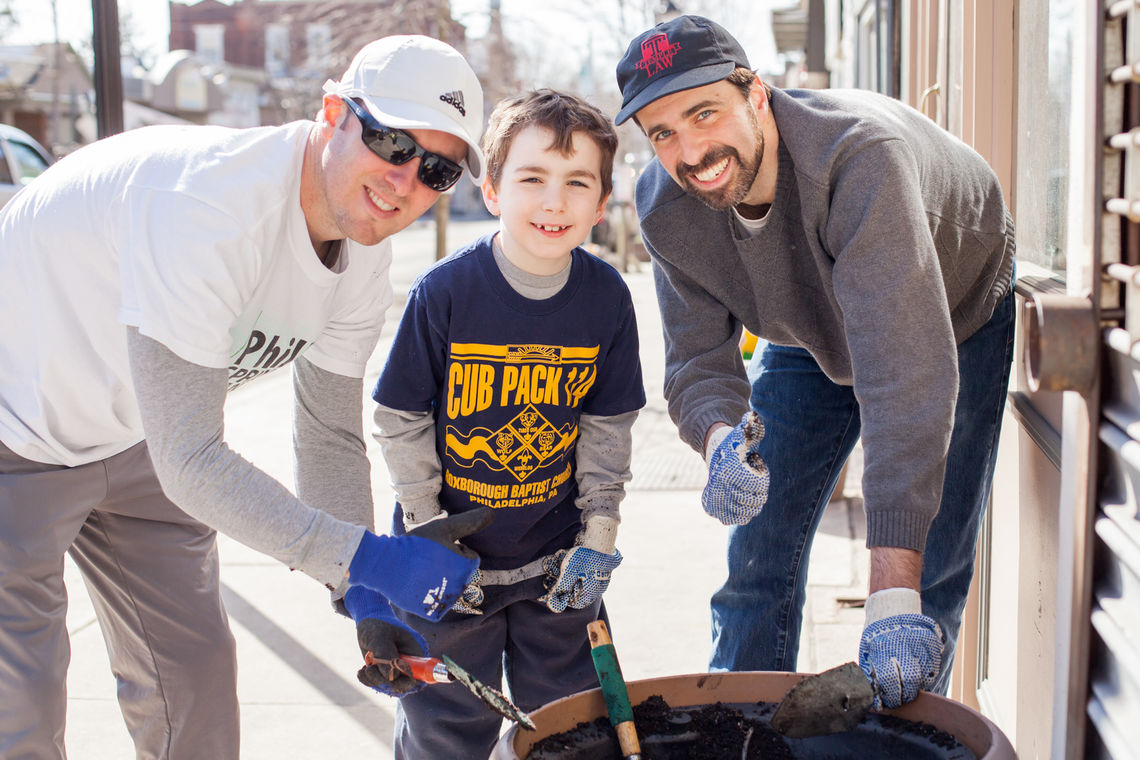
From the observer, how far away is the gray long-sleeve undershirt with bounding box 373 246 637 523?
2.45m

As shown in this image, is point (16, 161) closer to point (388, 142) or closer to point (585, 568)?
point (388, 142)

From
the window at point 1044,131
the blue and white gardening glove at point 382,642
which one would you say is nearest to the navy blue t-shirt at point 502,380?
the blue and white gardening glove at point 382,642

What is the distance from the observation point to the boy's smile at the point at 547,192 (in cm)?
239

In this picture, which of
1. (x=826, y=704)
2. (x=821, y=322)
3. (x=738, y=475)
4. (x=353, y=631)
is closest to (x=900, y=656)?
(x=826, y=704)

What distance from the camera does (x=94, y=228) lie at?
2.17m

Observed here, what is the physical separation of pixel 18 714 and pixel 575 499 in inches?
47.9

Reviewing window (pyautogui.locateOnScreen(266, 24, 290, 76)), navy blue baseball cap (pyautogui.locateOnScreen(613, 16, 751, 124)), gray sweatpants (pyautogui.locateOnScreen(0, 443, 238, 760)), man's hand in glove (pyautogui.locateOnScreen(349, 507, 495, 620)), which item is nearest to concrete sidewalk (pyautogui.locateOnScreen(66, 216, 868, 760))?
gray sweatpants (pyautogui.locateOnScreen(0, 443, 238, 760))

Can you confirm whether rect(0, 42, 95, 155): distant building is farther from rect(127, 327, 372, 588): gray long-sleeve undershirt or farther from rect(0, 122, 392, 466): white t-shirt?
rect(127, 327, 372, 588): gray long-sleeve undershirt

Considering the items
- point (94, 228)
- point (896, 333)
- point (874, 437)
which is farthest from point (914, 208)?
point (94, 228)

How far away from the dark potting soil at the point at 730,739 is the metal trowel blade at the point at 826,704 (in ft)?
0.27

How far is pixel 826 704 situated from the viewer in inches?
66.5

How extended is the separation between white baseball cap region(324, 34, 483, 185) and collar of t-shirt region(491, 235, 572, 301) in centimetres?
29

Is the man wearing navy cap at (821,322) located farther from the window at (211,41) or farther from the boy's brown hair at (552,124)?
the window at (211,41)

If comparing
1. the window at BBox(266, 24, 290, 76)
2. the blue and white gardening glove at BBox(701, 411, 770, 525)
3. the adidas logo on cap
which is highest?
the window at BBox(266, 24, 290, 76)
